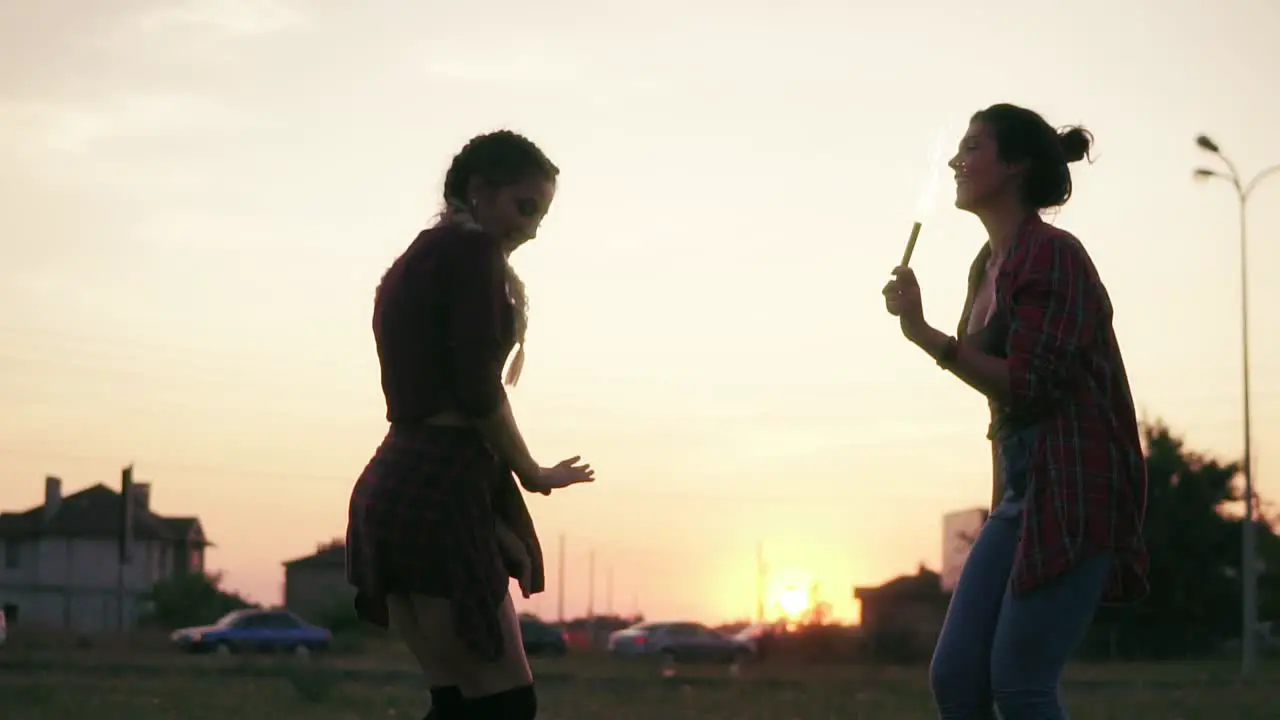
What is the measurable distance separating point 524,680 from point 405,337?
0.81 metres

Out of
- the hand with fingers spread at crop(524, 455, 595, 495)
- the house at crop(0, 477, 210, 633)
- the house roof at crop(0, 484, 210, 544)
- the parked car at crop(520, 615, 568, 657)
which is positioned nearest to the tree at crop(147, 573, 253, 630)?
the house at crop(0, 477, 210, 633)

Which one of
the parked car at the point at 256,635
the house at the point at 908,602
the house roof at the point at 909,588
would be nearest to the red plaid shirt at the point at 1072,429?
the house at the point at 908,602

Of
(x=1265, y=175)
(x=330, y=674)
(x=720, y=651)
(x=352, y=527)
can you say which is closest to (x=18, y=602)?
(x=720, y=651)

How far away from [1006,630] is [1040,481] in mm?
333

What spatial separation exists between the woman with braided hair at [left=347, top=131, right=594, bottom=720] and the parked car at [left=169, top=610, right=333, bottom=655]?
147 feet

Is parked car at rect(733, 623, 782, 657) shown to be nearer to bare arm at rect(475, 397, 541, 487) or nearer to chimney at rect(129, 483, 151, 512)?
bare arm at rect(475, 397, 541, 487)

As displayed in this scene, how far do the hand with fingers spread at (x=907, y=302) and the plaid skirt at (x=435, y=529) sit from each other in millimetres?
951

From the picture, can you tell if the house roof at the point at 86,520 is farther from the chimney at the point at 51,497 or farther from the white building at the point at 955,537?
the white building at the point at 955,537

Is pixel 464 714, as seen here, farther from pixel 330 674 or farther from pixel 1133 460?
pixel 330 674

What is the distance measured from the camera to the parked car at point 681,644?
5147 cm

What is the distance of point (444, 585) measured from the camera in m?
4.08

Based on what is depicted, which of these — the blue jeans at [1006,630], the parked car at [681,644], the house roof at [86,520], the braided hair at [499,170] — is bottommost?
the parked car at [681,644]

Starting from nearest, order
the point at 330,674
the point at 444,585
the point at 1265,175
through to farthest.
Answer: the point at 444,585 < the point at 330,674 < the point at 1265,175

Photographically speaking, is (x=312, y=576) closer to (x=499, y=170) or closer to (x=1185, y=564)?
(x=1185, y=564)
